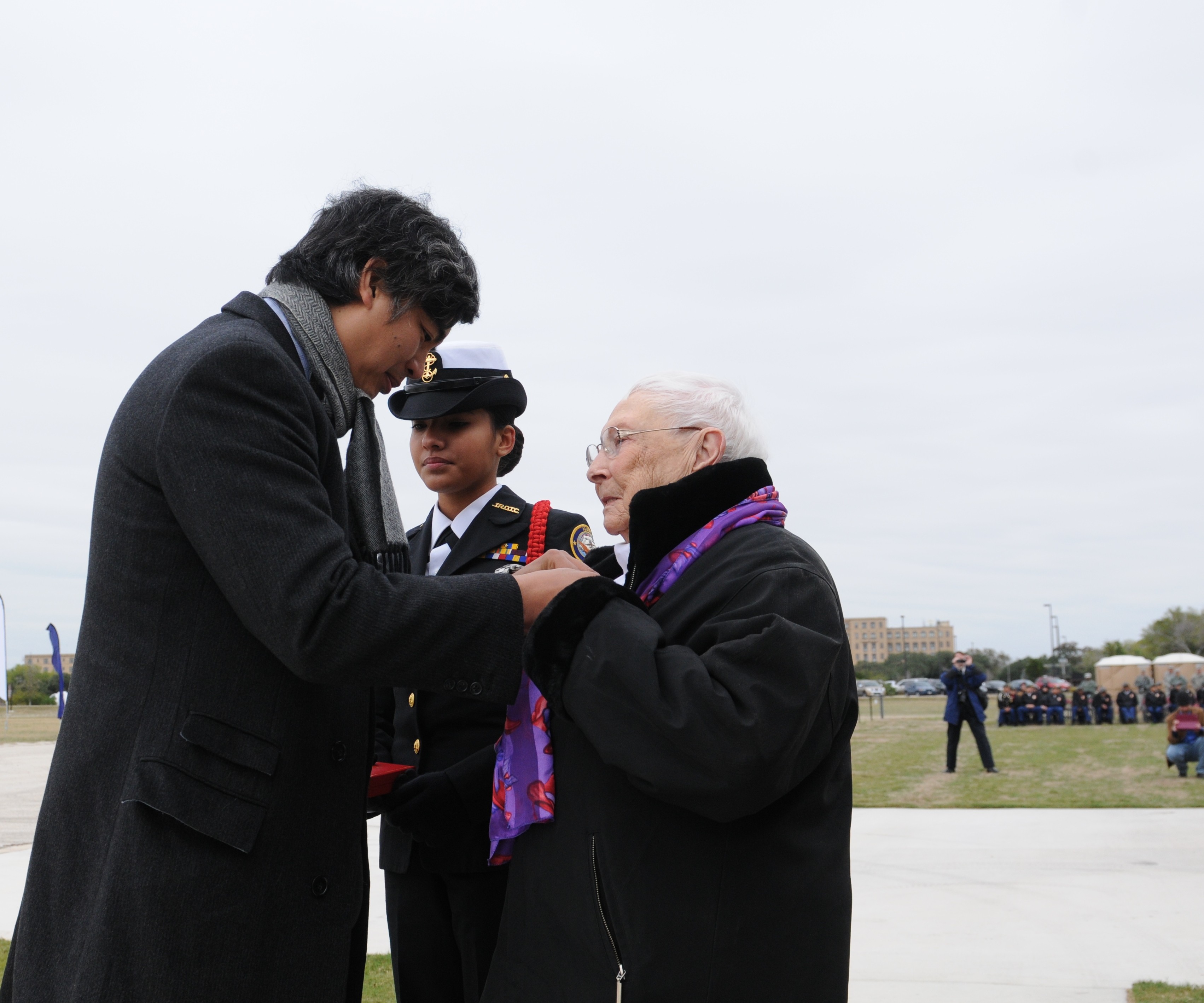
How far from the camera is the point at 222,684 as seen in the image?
1.67 meters

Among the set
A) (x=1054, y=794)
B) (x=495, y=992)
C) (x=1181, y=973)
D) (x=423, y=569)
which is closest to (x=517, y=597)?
(x=495, y=992)

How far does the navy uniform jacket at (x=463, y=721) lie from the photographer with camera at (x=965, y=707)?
11.5 m

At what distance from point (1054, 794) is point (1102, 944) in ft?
21.6

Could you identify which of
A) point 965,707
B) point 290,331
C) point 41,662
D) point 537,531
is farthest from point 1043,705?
point 41,662

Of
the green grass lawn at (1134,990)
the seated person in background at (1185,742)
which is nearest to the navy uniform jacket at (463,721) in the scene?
the green grass lawn at (1134,990)

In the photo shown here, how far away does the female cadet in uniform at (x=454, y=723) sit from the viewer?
8.18ft

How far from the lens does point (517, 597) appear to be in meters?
1.80

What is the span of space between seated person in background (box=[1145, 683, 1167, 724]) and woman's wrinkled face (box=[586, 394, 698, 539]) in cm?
3070

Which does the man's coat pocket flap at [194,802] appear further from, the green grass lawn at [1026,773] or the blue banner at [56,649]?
the blue banner at [56,649]

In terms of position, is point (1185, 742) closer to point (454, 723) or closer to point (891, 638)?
point (454, 723)

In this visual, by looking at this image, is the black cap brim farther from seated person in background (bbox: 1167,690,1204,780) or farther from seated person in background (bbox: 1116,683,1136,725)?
seated person in background (bbox: 1116,683,1136,725)

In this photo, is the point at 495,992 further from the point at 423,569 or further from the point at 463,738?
the point at 423,569

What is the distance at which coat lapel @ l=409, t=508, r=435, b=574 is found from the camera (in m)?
3.19

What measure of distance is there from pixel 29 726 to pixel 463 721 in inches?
1221
